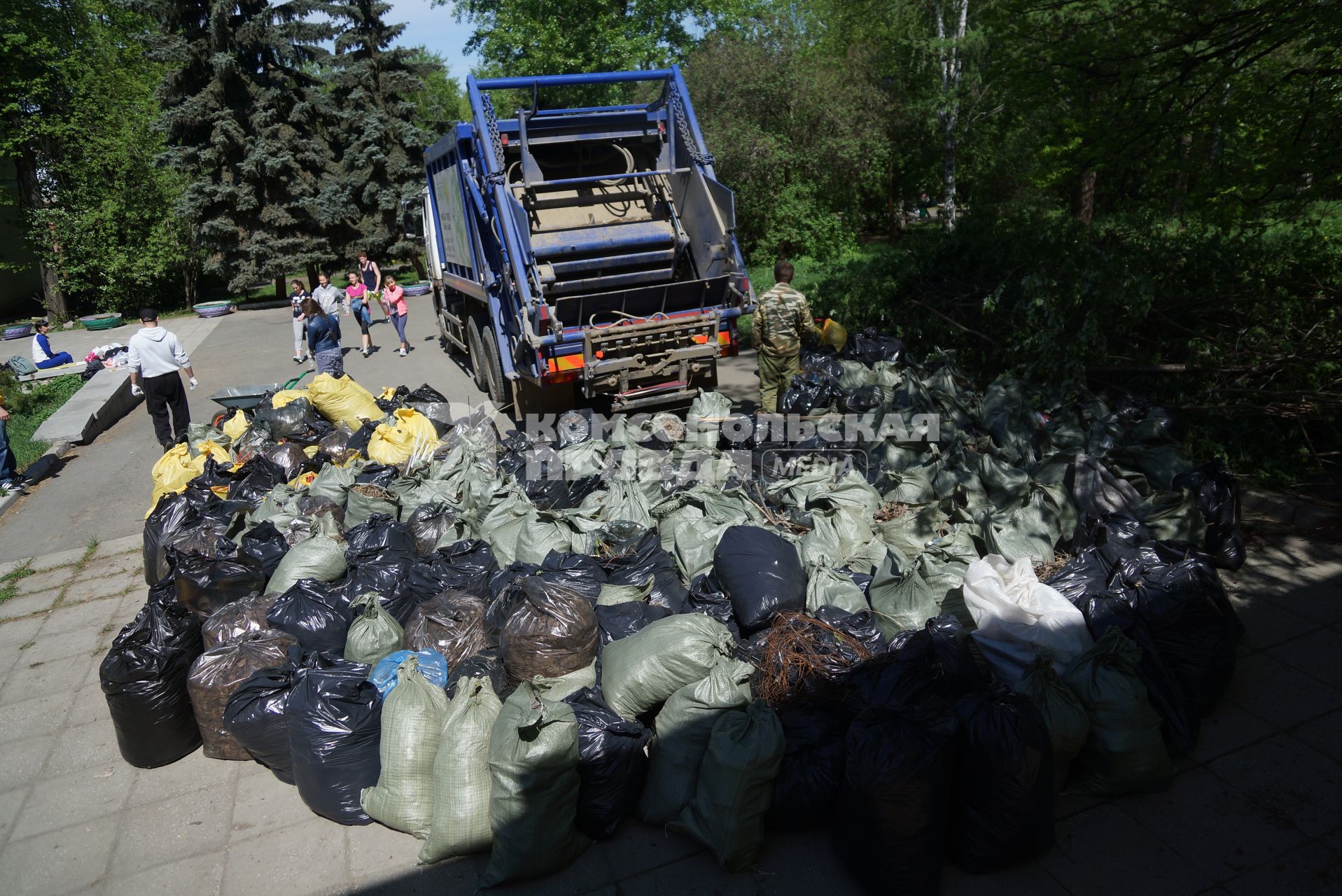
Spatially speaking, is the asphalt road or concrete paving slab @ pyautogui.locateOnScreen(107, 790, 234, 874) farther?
the asphalt road

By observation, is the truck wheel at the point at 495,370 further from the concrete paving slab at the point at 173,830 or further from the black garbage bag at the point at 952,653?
the black garbage bag at the point at 952,653

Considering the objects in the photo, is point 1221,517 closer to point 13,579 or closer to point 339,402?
point 339,402

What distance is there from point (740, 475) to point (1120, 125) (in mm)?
4991

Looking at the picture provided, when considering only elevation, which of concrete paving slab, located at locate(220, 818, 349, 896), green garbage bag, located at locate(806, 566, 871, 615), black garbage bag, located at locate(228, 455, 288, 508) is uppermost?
green garbage bag, located at locate(806, 566, 871, 615)

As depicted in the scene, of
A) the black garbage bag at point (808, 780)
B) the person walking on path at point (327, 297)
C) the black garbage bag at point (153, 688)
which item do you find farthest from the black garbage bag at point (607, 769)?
the person walking on path at point (327, 297)

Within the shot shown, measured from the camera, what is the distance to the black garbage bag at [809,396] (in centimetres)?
634

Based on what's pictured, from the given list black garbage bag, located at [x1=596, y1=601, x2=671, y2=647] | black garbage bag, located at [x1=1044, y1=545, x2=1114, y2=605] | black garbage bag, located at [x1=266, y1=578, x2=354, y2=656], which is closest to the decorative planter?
black garbage bag, located at [x1=266, y1=578, x2=354, y2=656]

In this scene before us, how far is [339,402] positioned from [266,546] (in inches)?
115

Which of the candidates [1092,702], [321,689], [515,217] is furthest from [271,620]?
[515,217]

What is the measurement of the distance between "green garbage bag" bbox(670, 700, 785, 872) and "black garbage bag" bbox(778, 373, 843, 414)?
12.5 feet

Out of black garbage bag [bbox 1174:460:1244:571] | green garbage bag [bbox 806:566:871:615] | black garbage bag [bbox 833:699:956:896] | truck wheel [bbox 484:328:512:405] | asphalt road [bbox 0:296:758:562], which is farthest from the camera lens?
truck wheel [bbox 484:328:512:405]

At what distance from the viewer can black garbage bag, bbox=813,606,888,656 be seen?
132 inches

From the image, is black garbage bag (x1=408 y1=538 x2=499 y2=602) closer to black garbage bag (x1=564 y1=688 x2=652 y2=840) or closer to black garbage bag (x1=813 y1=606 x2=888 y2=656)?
black garbage bag (x1=564 y1=688 x2=652 y2=840)

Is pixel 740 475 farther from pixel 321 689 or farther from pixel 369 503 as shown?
pixel 321 689
